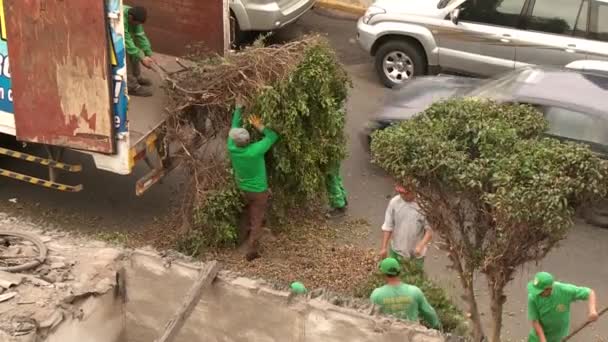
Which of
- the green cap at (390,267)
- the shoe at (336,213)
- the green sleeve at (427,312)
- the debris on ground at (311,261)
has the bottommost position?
the debris on ground at (311,261)

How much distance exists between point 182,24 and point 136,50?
3.32 ft

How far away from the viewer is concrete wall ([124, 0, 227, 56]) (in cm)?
970

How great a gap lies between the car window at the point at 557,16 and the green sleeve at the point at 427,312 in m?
5.86

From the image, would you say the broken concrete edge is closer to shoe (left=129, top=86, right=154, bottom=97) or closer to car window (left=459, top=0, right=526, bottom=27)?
shoe (left=129, top=86, right=154, bottom=97)

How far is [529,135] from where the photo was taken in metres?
6.13

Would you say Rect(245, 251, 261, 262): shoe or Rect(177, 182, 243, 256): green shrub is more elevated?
Rect(177, 182, 243, 256): green shrub

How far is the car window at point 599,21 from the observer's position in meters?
11.3

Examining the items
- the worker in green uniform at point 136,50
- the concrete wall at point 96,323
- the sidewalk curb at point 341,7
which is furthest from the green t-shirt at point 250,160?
the sidewalk curb at point 341,7

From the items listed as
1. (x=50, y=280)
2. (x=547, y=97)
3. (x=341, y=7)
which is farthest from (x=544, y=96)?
(x=341, y=7)

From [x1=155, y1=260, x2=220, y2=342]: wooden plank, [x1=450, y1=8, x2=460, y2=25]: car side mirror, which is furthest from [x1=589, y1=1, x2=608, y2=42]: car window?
[x1=155, y1=260, x2=220, y2=342]: wooden plank

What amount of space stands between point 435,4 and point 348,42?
7.42 feet

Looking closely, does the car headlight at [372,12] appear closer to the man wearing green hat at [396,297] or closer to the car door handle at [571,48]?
the car door handle at [571,48]

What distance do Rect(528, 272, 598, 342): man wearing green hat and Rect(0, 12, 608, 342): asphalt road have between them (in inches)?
40.7

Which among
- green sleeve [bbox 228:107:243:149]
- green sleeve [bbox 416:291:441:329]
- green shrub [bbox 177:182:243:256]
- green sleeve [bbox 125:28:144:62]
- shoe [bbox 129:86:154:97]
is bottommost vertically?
green shrub [bbox 177:182:243:256]
